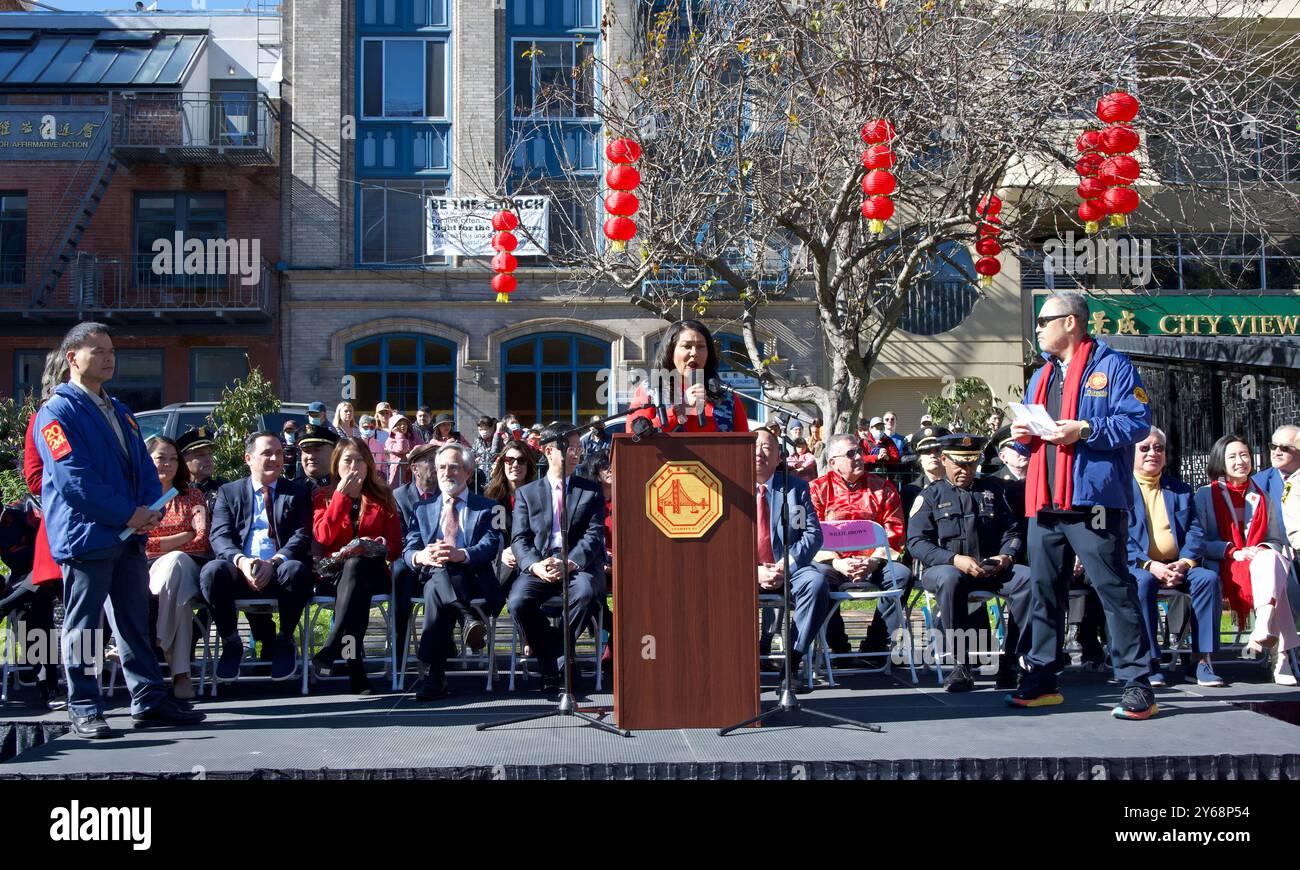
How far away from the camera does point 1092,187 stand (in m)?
10.2

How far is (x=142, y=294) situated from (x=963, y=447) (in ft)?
68.5

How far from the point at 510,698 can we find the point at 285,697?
1417 millimetres

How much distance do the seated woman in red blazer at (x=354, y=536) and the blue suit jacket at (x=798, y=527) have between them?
2602mm

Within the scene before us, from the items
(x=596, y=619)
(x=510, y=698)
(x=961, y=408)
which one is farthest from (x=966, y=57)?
(x=961, y=408)

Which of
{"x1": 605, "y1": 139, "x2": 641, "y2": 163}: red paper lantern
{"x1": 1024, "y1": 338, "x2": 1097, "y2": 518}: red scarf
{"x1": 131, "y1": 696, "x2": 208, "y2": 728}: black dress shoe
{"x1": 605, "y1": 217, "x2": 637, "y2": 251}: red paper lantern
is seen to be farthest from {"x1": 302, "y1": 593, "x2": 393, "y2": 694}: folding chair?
{"x1": 605, "y1": 139, "x2": 641, "y2": 163}: red paper lantern

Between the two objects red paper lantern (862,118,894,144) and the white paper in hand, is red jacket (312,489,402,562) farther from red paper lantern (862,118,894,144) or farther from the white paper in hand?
red paper lantern (862,118,894,144)

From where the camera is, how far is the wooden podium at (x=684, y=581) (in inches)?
215

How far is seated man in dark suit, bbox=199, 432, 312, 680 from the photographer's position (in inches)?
285

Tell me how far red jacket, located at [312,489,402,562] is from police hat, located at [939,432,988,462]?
12.7ft

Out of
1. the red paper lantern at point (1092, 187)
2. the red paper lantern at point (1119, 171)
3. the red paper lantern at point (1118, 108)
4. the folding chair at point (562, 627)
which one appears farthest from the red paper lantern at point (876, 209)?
the folding chair at point (562, 627)

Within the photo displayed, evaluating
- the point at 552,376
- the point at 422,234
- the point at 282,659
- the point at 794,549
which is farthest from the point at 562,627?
the point at 422,234

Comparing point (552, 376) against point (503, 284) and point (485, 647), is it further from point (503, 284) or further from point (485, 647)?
point (485, 647)

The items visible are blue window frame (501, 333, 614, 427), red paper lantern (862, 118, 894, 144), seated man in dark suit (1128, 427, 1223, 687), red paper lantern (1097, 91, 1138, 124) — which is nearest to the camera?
seated man in dark suit (1128, 427, 1223, 687)
